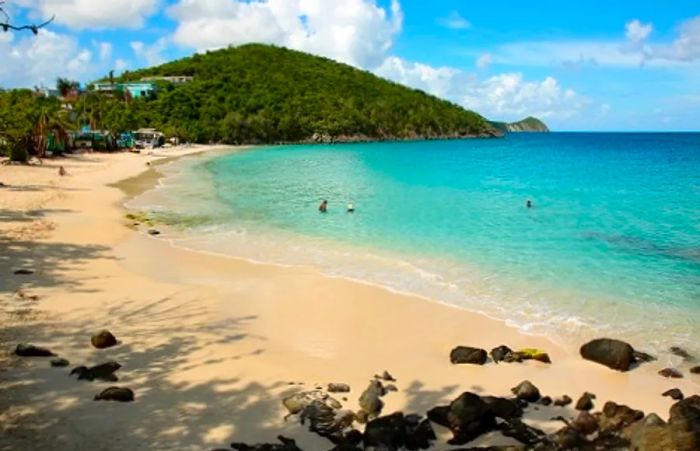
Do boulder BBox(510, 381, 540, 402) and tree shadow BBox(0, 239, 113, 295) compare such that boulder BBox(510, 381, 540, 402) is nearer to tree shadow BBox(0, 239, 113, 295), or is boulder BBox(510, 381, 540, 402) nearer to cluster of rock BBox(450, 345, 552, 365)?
cluster of rock BBox(450, 345, 552, 365)

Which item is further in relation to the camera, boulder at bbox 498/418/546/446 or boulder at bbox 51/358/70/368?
boulder at bbox 51/358/70/368

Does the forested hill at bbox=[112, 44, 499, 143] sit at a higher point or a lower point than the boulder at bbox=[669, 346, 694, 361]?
higher

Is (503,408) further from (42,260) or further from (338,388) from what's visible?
(42,260)

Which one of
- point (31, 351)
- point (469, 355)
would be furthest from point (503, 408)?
point (31, 351)

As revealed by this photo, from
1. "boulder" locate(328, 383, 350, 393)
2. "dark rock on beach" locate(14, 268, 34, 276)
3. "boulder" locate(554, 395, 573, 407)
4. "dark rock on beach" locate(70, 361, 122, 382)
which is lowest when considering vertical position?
"boulder" locate(554, 395, 573, 407)

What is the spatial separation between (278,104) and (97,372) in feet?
444

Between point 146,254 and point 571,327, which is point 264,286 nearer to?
point 146,254

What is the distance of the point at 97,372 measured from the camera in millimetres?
8461

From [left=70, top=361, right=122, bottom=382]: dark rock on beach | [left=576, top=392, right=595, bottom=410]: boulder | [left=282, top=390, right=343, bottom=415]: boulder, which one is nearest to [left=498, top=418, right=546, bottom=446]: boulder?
[left=576, top=392, right=595, bottom=410]: boulder

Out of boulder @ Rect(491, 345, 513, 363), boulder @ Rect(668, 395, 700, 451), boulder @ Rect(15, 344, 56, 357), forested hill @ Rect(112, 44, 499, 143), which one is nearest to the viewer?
boulder @ Rect(668, 395, 700, 451)

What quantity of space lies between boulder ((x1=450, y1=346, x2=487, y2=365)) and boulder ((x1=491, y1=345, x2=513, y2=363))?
0.78 ft

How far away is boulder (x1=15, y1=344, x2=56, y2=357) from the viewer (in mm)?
9030

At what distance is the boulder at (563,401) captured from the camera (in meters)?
8.20

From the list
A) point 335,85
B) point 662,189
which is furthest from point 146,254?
point 335,85
